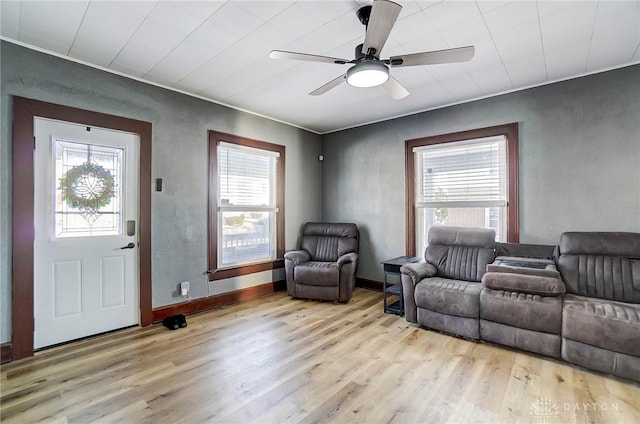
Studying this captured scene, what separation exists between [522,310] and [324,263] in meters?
2.44

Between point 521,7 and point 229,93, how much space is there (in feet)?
9.95

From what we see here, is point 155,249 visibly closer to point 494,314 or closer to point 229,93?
point 229,93

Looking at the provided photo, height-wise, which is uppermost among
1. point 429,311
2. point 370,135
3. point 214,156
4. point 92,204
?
point 370,135

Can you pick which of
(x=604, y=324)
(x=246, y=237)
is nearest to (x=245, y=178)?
(x=246, y=237)

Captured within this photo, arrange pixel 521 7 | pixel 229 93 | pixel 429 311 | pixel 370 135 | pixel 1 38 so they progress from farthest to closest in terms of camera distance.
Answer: pixel 370 135
pixel 229 93
pixel 429 311
pixel 1 38
pixel 521 7

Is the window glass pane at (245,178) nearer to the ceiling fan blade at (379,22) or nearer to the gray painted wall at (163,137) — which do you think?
the gray painted wall at (163,137)

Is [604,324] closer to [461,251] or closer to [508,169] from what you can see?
[461,251]

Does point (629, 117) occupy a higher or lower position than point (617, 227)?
higher

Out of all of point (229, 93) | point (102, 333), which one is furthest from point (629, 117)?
point (102, 333)

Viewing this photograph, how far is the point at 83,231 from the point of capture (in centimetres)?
301

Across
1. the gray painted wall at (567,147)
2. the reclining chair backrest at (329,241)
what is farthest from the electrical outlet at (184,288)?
the gray painted wall at (567,147)

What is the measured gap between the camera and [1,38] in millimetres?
2539

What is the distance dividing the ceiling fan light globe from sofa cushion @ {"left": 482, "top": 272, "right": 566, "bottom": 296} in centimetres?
213

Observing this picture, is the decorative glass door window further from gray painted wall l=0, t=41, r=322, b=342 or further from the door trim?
gray painted wall l=0, t=41, r=322, b=342
